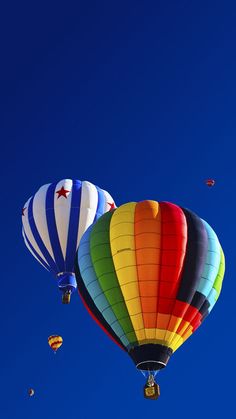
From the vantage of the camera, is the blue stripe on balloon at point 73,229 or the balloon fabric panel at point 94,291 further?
the blue stripe on balloon at point 73,229

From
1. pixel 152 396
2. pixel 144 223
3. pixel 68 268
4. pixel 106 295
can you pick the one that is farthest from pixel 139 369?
pixel 68 268

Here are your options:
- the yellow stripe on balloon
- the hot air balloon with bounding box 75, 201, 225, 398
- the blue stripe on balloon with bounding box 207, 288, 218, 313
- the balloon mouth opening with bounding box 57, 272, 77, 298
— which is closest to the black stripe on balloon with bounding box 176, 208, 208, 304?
the hot air balloon with bounding box 75, 201, 225, 398

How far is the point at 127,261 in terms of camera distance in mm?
24375

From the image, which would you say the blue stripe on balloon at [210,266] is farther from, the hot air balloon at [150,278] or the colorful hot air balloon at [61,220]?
the colorful hot air balloon at [61,220]

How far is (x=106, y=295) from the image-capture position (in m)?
24.4

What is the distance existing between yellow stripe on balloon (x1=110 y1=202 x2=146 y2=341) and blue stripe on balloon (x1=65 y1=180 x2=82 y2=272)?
17.7 feet

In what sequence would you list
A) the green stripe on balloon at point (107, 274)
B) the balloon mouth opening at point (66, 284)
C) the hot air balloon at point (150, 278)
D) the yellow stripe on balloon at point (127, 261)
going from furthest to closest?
the balloon mouth opening at point (66, 284) → the green stripe on balloon at point (107, 274) → the yellow stripe on balloon at point (127, 261) → the hot air balloon at point (150, 278)

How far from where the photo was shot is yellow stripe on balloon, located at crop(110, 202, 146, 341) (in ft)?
78.5

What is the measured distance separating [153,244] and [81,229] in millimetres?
6909

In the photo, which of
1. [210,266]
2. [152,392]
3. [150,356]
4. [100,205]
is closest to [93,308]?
[150,356]

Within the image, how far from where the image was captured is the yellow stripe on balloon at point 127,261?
23.9m

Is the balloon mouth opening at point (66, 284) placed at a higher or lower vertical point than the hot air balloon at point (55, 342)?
higher

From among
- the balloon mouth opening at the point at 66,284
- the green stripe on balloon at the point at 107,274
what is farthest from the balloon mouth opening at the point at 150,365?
the balloon mouth opening at the point at 66,284

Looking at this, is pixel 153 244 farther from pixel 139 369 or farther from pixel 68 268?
pixel 68 268
